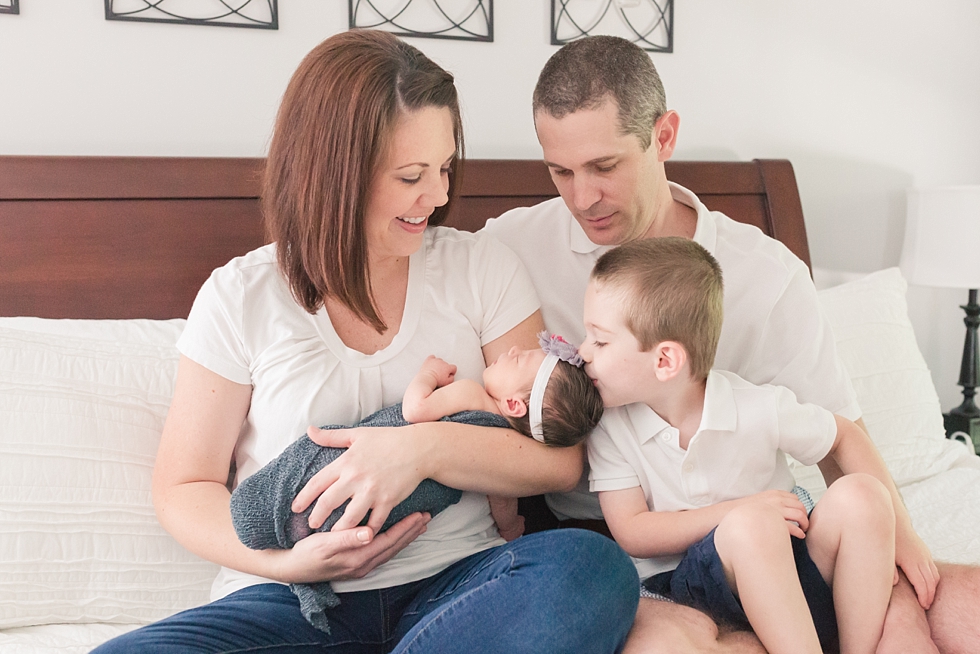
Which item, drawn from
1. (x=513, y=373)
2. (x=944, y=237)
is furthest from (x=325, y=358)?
(x=944, y=237)

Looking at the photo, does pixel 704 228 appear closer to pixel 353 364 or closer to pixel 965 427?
pixel 353 364

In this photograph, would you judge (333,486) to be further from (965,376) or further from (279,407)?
(965,376)

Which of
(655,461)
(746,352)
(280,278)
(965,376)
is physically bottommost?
(965,376)

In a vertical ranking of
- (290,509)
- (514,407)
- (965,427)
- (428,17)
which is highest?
(428,17)

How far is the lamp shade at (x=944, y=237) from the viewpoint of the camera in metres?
2.60

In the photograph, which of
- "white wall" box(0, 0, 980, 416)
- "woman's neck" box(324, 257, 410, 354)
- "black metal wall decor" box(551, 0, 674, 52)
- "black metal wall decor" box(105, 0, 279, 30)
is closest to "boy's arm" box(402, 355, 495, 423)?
"woman's neck" box(324, 257, 410, 354)

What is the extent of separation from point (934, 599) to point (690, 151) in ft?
4.96

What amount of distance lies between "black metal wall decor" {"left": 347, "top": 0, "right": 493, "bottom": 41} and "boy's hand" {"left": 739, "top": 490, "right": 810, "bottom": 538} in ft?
4.67

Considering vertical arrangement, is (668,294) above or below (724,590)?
above

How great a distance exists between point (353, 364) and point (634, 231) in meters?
0.64

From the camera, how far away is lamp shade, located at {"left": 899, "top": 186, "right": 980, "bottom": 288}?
260cm

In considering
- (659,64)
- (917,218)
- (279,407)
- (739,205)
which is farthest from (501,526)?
(917,218)

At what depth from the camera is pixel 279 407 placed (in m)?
1.46

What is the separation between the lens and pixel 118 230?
6.29 feet
